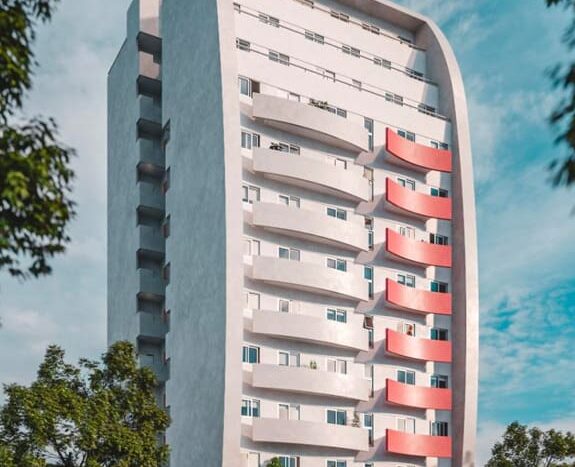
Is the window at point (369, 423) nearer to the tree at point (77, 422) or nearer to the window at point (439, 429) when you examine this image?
the window at point (439, 429)

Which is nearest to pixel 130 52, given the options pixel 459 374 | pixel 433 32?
pixel 433 32

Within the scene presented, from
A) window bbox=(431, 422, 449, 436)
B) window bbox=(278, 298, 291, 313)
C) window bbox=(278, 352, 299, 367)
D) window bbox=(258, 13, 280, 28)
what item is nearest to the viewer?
window bbox=(278, 352, 299, 367)

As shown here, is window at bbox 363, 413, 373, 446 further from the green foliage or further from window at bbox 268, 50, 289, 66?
window at bbox 268, 50, 289, 66

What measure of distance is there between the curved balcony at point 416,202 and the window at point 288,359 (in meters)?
10.7

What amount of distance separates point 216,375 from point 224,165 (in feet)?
33.6

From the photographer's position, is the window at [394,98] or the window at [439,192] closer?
the window at [394,98]

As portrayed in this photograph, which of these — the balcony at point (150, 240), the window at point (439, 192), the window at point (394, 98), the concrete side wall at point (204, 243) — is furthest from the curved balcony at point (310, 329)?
the window at point (394, 98)

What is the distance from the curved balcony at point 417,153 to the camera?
5153 cm

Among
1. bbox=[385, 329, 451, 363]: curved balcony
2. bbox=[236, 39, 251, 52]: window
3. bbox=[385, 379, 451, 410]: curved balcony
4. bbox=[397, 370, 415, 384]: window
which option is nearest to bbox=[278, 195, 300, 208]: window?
bbox=[236, 39, 251, 52]: window

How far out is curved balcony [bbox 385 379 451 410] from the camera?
4847 cm

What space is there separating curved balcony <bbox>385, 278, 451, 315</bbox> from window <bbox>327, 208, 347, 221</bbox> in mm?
4332

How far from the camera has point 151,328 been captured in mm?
50750

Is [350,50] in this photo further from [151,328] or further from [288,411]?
[288,411]

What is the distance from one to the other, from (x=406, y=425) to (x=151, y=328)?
15.3 m
